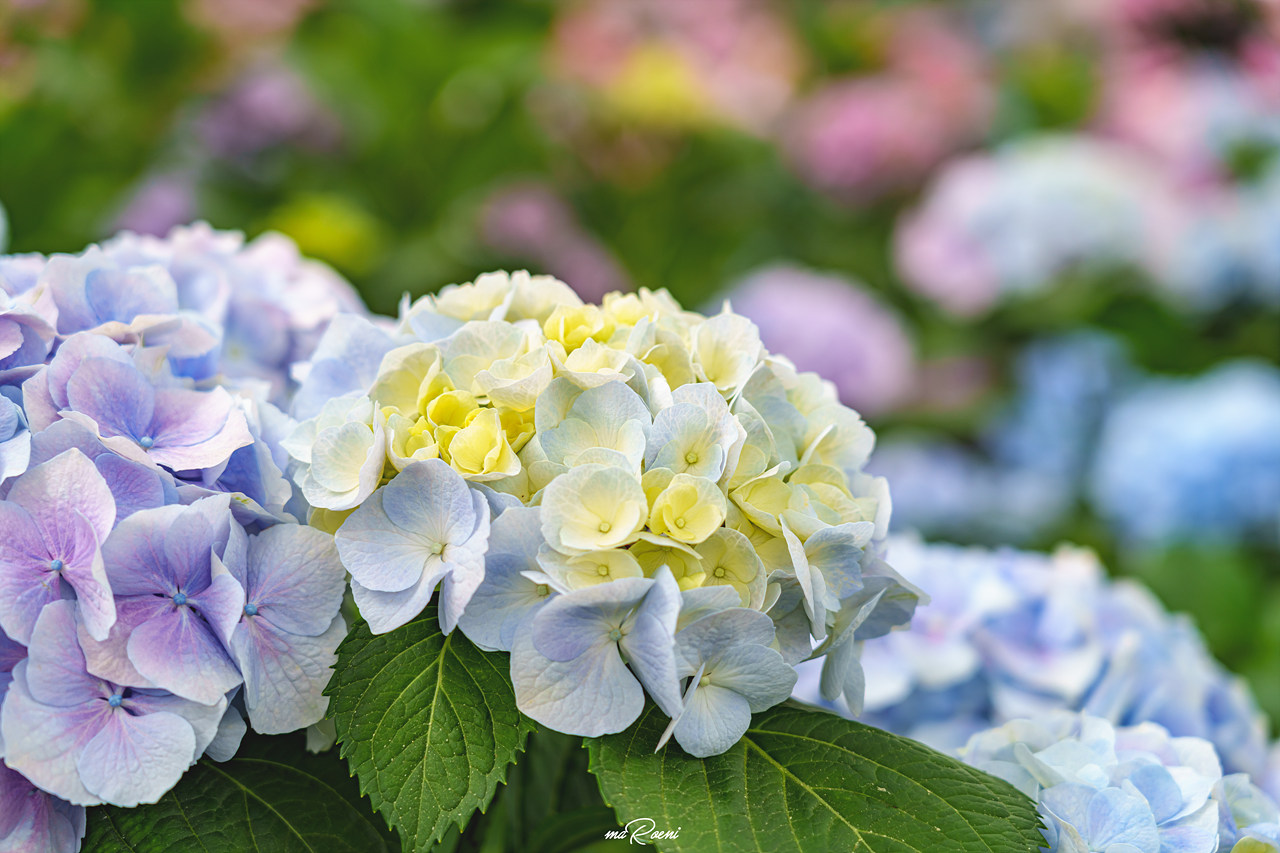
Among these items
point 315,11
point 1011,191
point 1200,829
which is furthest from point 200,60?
point 1200,829

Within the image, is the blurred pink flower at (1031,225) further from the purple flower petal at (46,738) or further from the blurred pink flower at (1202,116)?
the purple flower petal at (46,738)

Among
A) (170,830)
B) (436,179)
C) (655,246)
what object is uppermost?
(170,830)

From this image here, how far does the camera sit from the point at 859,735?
488 millimetres

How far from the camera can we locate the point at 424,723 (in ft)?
1.43

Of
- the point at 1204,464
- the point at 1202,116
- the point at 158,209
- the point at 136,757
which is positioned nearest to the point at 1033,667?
the point at 136,757

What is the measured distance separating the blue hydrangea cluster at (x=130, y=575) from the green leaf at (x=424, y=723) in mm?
29

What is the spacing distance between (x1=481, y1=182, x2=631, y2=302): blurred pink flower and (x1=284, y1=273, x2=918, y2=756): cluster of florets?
4.12ft

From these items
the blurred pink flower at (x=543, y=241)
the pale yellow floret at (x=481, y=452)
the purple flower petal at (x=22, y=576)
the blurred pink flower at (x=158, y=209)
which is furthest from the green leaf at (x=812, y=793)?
the blurred pink flower at (x=158, y=209)

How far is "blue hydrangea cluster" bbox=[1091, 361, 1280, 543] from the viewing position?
1498 millimetres

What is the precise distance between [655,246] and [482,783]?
1.77 m

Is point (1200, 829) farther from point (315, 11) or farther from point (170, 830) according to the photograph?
point (315, 11)

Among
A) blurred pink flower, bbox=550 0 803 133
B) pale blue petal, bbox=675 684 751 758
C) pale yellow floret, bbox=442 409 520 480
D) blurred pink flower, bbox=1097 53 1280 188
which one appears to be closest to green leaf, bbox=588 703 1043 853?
pale blue petal, bbox=675 684 751 758

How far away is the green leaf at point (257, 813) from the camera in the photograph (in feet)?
1.45

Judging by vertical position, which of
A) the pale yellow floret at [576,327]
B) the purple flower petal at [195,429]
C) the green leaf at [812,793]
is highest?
the pale yellow floret at [576,327]
